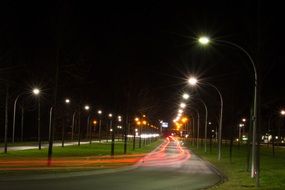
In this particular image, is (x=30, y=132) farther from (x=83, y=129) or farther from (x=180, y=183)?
(x=180, y=183)

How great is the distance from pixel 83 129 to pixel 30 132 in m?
32.3

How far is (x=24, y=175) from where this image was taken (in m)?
25.8

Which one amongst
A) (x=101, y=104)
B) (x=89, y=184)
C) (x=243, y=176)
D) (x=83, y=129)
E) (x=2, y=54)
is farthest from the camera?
(x=83, y=129)

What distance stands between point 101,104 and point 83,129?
35.6 meters

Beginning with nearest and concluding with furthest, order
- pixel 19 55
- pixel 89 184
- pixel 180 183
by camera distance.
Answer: pixel 89 184
pixel 180 183
pixel 19 55

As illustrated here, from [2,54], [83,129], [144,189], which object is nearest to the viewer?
[144,189]

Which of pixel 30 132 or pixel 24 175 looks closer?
pixel 24 175

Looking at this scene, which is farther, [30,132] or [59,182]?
[30,132]

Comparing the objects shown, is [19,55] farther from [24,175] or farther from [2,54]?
[24,175]

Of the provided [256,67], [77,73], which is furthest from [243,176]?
[77,73]

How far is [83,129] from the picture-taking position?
5920 inches

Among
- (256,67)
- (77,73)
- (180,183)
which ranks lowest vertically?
(180,183)

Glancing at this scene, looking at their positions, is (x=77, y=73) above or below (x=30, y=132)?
above

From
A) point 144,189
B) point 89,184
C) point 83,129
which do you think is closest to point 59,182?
point 89,184
